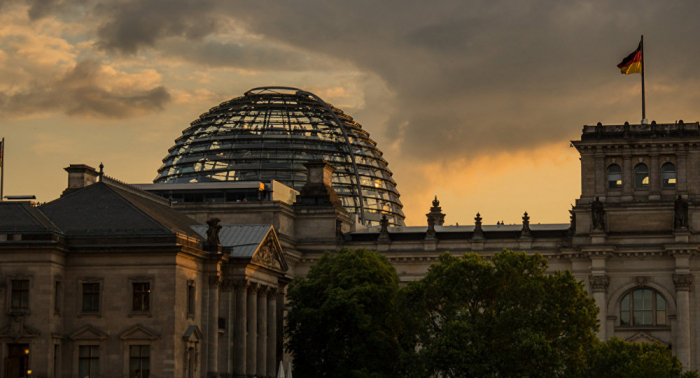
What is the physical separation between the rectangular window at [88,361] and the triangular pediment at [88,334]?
0.60 meters

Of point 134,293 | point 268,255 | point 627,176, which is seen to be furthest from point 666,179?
point 134,293

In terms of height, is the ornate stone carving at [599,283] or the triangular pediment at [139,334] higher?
the ornate stone carving at [599,283]

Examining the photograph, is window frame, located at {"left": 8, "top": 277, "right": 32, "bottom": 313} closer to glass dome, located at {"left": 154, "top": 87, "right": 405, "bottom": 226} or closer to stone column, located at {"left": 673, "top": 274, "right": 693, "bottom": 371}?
stone column, located at {"left": 673, "top": 274, "right": 693, "bottom": 371}

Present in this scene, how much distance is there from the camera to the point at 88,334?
91562 millimetres

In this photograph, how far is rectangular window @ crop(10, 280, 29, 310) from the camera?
90950mm

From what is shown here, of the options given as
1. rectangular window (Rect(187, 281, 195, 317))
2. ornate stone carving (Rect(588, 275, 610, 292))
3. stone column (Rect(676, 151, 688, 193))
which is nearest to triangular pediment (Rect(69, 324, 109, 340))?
rectangular window (Rect(187, 281, 195, 317))

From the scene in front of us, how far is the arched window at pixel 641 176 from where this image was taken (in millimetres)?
124312

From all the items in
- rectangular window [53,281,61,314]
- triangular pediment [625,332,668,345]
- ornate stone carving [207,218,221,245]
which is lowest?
triangular pediment [625,332,668,345]

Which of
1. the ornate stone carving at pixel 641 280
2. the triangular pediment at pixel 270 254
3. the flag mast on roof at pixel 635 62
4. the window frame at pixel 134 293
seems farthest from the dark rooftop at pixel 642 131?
the window frame at pixel 134 293

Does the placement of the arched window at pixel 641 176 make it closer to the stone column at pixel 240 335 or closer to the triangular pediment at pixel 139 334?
the stone column at pixel 240 335

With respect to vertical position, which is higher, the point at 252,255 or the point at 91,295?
the point at 252,255

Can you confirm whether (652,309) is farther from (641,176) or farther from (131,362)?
(131,362)

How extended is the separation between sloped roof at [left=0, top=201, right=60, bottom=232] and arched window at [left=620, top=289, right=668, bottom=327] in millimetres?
48674

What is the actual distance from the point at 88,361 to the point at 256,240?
16.1 metres
